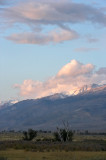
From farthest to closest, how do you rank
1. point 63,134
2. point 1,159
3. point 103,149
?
point 63,134 < point 103,149 < point 1,159

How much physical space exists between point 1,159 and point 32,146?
75.7 feet

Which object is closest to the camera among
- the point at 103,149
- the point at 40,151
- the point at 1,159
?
the point at 1,159

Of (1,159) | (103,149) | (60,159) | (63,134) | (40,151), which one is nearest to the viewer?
(1,159)

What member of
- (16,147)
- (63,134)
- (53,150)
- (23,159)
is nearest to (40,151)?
(53,150)

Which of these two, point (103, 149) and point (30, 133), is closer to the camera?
point (103, 149)

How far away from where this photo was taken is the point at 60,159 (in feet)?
144

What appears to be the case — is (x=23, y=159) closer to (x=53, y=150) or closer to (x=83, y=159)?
(x=83, y=159)

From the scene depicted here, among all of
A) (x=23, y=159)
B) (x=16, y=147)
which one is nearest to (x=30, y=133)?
(x=16, y=147)

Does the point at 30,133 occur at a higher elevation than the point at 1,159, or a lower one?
higher

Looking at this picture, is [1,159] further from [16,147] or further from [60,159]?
[16,147]

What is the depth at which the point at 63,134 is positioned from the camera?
301 ft

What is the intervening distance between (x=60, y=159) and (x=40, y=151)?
13.3 m

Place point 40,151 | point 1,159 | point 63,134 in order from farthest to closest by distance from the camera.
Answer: point 63,134
point 40,151
point 1,159

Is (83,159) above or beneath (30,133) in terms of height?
beneath
